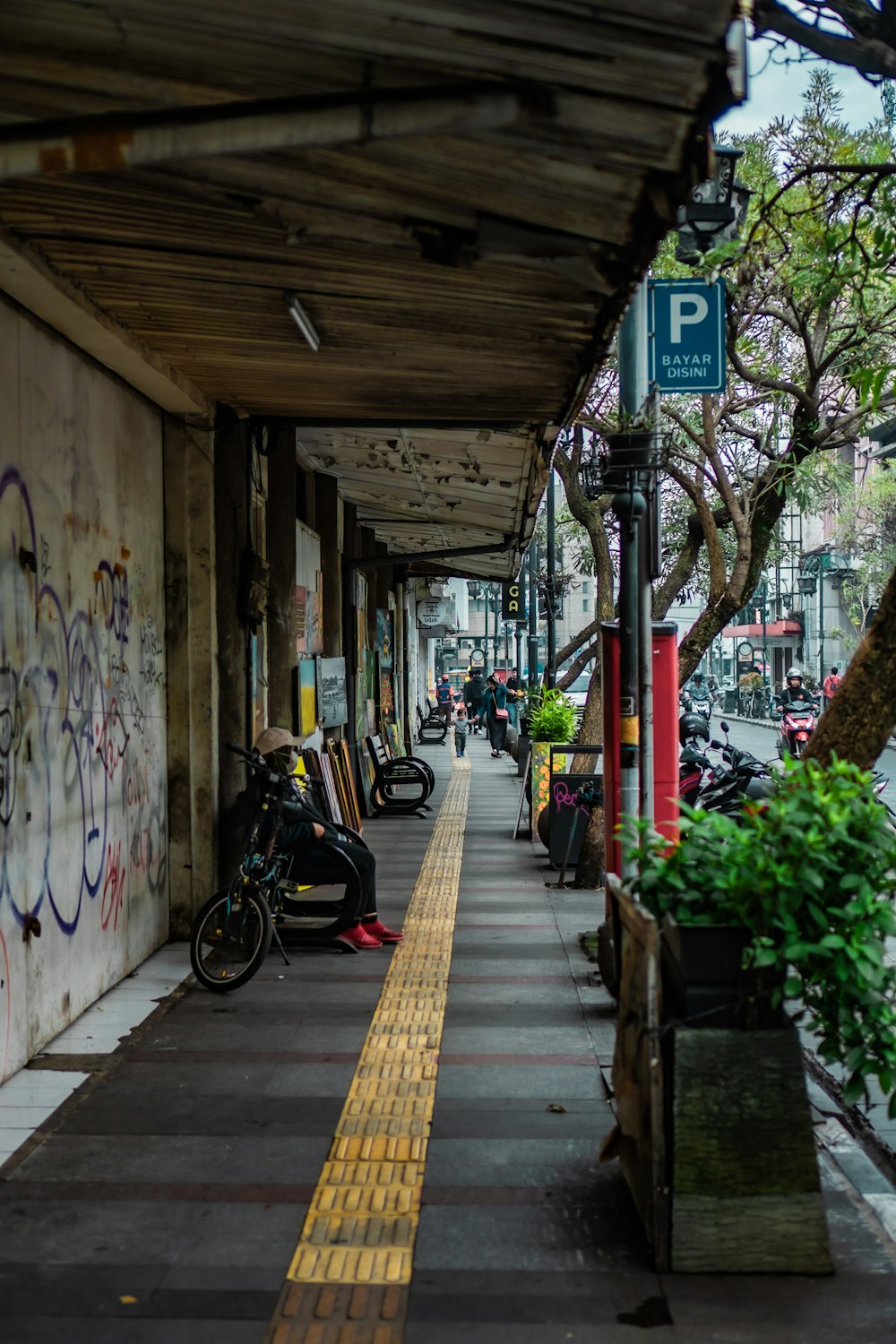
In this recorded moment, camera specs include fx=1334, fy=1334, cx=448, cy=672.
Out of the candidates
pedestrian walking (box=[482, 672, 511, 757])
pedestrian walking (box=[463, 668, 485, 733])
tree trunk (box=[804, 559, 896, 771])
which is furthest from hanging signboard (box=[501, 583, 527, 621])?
tree trunk (box=[804, 559, 896, 771])

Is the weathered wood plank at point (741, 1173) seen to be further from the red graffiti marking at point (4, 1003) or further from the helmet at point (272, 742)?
the helmet at point (272, 742)

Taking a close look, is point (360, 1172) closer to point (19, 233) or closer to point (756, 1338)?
point (756, 1338)

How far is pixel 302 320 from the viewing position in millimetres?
6000

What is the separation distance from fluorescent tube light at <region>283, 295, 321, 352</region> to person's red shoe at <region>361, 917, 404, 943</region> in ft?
12.7

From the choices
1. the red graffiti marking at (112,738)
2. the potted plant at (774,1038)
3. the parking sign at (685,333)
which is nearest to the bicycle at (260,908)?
the red graffiti marking at (112,738)

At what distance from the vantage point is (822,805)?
13.1 feet

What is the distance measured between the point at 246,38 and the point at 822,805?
8.75 ft

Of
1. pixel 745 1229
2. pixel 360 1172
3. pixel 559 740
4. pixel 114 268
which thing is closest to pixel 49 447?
pixel 114 268

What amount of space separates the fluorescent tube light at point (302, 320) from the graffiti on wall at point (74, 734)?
1.43 m

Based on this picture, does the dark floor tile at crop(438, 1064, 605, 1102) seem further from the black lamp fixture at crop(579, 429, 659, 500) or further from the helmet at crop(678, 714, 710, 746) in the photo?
the helmet at crop(678, 714, 710, 746)

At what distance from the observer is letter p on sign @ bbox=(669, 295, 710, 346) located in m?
7.65

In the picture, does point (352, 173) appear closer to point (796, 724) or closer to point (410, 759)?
point (410, 759)

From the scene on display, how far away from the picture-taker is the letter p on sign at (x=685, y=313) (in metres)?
7.65

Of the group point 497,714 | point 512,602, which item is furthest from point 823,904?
point 497,714
